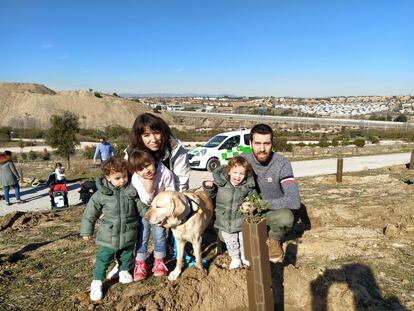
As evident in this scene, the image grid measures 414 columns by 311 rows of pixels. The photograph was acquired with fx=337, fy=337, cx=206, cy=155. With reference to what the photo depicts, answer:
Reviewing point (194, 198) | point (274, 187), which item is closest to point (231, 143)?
point (274, 187)

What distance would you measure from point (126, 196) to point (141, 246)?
64 centimetres

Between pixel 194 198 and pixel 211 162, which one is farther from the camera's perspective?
pixel 211 162

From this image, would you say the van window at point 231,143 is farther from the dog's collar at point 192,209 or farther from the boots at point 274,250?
the dog's collar at point 192,209

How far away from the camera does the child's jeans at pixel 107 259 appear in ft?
10.9

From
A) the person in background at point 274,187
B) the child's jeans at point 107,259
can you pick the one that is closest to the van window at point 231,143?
the person in background at point 274,187

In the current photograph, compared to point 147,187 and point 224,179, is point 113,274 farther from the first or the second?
point 224,179

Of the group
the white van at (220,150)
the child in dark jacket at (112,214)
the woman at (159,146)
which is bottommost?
the white van at (220,150)

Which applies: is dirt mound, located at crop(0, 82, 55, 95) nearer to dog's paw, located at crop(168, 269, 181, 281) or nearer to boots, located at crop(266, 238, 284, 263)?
dog's paw, located at crop(168, 269, 181, 281)

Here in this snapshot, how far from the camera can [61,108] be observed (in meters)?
60.1

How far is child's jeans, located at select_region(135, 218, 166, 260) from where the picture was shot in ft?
11.6

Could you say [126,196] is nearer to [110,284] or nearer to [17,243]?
[110,284]

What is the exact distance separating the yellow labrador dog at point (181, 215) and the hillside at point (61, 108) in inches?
2233

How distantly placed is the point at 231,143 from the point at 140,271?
1117 cm

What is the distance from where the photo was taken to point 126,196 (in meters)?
3.26
